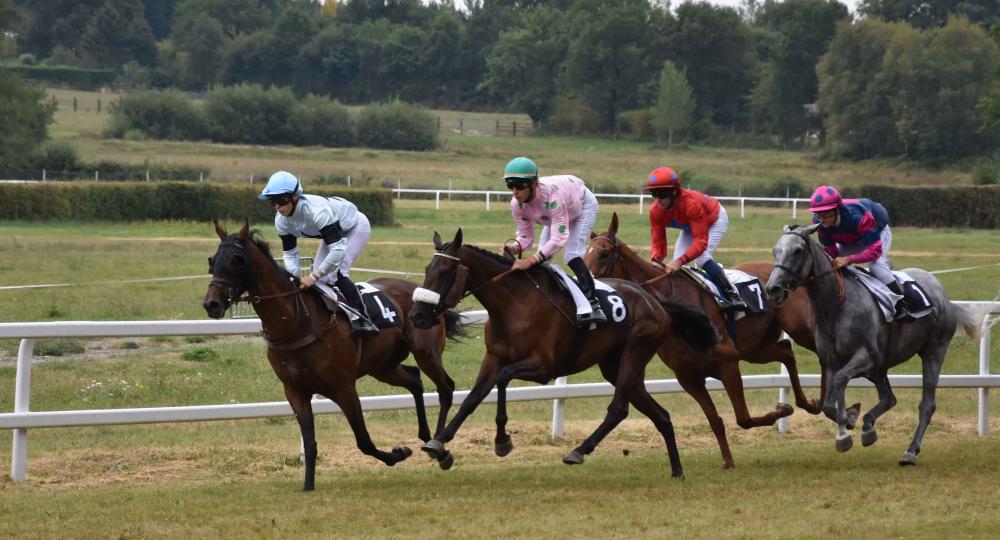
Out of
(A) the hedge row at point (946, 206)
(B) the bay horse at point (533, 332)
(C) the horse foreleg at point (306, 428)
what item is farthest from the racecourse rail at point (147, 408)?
(A) the hedge row at point (946, 206)

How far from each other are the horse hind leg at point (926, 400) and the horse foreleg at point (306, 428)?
4384mm

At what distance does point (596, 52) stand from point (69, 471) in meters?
86.4

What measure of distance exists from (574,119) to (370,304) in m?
83.4

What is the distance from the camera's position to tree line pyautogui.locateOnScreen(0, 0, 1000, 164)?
250 ft

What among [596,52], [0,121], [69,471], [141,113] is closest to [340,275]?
[69,471]

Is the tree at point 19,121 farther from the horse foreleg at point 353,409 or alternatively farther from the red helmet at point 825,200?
the red helmet at point 825,200

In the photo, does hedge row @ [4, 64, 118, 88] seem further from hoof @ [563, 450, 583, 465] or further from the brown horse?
hoof @ [563, 450, 583, 465]

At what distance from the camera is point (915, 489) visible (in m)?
9.23

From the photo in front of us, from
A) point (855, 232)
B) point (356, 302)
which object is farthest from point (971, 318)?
point (356, 302)

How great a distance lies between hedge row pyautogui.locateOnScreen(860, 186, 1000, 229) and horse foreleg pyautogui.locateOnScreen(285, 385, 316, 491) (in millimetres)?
36981

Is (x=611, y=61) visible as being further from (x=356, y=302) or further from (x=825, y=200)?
(x=356, y=302)

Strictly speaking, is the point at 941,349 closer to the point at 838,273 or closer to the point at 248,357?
the point at 838,273

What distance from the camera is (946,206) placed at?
4409cm

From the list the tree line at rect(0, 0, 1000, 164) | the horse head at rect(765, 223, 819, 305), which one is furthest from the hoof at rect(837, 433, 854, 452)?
the tree line at rect(0, 0, 1000, 164)
